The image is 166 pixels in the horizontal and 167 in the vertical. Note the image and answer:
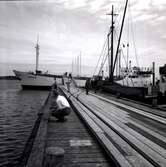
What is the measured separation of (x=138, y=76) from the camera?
4916 centimetres

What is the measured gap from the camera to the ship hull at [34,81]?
7075 centimetres

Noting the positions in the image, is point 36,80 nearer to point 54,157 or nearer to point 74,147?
point 74,147

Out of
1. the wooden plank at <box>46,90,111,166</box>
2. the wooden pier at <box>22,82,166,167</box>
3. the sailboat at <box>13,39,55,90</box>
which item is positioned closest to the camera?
the wooden pier at <box>22,82,166,167</box>

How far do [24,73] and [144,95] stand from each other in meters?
56.0

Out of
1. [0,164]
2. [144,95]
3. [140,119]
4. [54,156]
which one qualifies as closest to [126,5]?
[144,95]

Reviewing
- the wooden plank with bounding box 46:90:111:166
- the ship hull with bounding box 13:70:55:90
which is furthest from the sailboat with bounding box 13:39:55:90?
the wooden plank with bounding box 46:90:111:166

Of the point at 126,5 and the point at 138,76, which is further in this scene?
the point at 138,76

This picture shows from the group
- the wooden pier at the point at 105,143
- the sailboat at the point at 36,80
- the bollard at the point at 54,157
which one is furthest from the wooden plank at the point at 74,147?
the sailboat at the point at 36,80

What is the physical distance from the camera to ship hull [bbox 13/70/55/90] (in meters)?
70.8

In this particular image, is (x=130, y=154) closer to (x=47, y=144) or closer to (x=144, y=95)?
(x=47, y=144)

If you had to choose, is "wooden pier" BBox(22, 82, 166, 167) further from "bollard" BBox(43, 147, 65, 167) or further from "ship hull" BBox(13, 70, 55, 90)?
"ship hull" BBox(13, 70, 55, 90)

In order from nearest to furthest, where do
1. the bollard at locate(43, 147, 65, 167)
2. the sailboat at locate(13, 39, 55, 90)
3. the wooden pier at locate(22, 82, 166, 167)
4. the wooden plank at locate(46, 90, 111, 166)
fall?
the bollard at locate(43, 147, 65, 167) → the wooden pier at locate(22, 82, 166, 167) → the wooden plank at locate(46, 90, 111, 166) → the sailboat at locate(13, 39, 55, 90)

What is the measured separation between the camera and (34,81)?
72.3 meters

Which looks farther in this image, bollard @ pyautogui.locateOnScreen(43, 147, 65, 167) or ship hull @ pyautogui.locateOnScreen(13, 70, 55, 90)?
ship hull @ pyautogui.locateOnScreen(13, 70, 55, 90)
